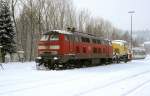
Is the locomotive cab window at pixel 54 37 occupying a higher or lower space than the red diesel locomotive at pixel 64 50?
higher

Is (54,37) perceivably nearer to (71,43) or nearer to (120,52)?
(71,43)

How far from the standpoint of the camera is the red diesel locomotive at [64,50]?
28.5 metres

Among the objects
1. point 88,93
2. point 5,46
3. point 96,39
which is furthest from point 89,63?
point 88,93

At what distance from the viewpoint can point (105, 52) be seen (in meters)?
41.8

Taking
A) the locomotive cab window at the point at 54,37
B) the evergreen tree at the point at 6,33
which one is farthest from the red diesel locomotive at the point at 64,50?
the evergreen tree at the point at 6,33

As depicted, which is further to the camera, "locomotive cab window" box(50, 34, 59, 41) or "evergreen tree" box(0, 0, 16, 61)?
"evergreen tree" box(0, 0, 16, 61)

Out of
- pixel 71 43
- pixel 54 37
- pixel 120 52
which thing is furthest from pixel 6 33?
pixel 120 52

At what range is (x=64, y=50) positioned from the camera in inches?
1134

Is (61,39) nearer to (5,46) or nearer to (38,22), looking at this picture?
(5,46)

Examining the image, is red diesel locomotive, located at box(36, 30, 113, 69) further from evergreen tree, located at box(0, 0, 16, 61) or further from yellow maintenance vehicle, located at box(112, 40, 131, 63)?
yellow maintenance vehicle, located at box(112, 40, 131, 63)

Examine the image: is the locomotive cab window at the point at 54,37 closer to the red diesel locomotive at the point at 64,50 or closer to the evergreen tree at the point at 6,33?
the red diesel locomotive at the point at 64,50

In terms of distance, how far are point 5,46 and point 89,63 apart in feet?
35.7

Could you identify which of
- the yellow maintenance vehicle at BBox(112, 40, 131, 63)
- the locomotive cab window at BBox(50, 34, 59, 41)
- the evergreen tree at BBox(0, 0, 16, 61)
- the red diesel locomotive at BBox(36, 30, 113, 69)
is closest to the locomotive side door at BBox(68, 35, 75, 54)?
the red diesel locomotive at BBox(36, 30, 113, 69)

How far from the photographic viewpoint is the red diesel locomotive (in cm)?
2847
